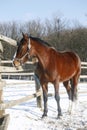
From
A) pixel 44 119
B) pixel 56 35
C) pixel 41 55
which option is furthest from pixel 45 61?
pixel 56 35

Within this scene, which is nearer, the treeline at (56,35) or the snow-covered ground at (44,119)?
the snow-covered ground at (44,119)

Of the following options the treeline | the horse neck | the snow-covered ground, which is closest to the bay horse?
the horse neck

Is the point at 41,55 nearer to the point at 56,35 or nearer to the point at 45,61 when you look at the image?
the point at 45,61

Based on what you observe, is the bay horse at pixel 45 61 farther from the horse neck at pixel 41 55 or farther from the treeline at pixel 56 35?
the treeline at pixel 56 35

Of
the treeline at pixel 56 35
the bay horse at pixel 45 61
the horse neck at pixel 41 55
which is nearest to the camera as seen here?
the bay horse at pixel 45 61

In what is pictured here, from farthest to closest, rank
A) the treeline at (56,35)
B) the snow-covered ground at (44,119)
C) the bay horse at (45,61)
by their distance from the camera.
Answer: the treeline at (56,35)
the bay horse at (45,61)
the snow-covered ground at (44,119)

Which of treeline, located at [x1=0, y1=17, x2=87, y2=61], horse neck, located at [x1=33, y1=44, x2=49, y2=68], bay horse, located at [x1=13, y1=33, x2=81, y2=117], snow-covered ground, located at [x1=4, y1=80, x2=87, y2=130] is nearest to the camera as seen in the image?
snow-covered ground, located at [x1=4, y1=80, x2=87, y2=130]

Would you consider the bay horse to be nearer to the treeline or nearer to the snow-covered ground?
the snow-covered ground

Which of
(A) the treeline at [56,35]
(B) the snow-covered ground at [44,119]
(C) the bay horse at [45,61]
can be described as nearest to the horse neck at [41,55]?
(C) the bay horse at [45,61]

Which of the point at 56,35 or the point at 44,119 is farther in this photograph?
the point at 56,35

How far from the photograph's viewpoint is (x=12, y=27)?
137 feet

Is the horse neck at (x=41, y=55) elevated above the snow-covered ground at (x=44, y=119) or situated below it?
above

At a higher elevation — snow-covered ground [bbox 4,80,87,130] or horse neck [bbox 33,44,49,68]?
horse neck [bbox 33,44,49,68]

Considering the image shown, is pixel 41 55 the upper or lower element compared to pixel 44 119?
upper
